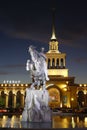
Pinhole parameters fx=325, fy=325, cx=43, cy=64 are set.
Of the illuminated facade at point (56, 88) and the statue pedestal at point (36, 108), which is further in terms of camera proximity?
the illuminated facade at point (56, 88)

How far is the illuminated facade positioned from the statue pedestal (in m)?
60.4

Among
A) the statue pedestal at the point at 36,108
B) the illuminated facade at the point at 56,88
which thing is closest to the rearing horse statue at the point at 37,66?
the statue pedestal at the point at 36,108

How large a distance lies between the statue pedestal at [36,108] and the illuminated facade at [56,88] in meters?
60.4

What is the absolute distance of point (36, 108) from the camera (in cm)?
2862

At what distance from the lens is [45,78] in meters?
30.2

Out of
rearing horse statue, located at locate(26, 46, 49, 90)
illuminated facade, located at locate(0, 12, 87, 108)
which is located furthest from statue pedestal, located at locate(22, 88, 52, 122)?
illuminated facade, located at locate(0, 12, 87, 108)

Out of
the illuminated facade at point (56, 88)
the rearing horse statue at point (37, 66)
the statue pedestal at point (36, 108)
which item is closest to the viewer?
the statue pedestal at point (36, 108)

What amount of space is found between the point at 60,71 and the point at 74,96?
11.4 meters

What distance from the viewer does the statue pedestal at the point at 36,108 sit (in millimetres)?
28553

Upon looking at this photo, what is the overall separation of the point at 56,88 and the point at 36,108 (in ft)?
218

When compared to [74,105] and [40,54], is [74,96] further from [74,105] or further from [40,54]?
[40,54]

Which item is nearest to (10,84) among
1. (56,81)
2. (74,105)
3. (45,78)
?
(56,81)

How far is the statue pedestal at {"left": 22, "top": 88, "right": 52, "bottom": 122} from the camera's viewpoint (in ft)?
93.7

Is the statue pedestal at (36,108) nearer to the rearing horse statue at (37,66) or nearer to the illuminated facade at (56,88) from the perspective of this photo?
the rearing horse statue at (37,66)
